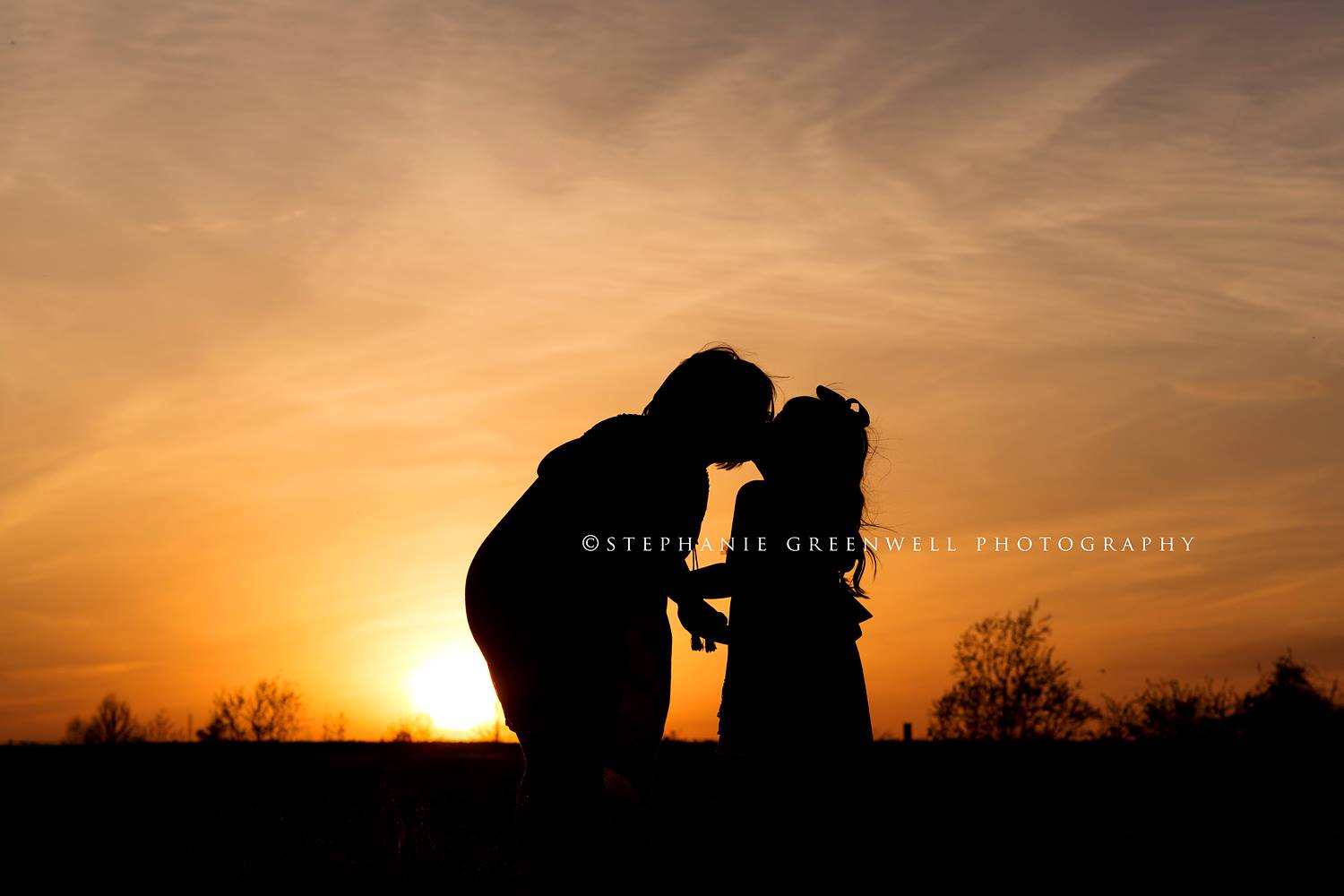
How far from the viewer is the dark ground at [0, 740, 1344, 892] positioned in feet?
23.6

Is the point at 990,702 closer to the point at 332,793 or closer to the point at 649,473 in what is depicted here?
the point at 332,793

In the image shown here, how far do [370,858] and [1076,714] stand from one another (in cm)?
3396

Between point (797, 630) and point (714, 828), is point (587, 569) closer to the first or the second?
point (797, 630)

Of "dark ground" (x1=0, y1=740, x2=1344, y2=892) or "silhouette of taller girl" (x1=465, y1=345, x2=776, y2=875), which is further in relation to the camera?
"dark ground" (x1=0, y1=740, x2=1344, y2=892)

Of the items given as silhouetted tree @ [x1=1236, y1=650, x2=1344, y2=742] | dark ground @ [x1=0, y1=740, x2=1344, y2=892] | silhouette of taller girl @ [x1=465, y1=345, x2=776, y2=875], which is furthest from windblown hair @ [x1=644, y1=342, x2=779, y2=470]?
silhouetted tree @ [x1=1236, y1=650, x2=1344, y2=742]

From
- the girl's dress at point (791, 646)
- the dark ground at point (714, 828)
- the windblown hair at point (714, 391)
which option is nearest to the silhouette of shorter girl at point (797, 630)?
the girl's dress at point (791, 646)

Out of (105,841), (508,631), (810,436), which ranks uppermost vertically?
(810,436)

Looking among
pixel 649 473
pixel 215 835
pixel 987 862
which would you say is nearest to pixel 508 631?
pixel 649 473

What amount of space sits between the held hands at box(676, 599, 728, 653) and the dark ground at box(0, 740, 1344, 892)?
3.35ft

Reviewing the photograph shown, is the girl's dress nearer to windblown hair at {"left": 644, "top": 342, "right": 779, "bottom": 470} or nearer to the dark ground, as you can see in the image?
the dark ground

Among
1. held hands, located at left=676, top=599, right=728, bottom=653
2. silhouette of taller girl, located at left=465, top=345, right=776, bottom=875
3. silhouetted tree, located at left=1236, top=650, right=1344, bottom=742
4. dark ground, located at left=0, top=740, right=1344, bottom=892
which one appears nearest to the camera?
silhouette of taller girl, located at left=465, top=345, right=776, bottom=875

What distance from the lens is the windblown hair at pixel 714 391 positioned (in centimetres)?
523

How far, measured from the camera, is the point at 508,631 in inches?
195

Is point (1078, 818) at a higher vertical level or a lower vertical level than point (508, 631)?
lower
